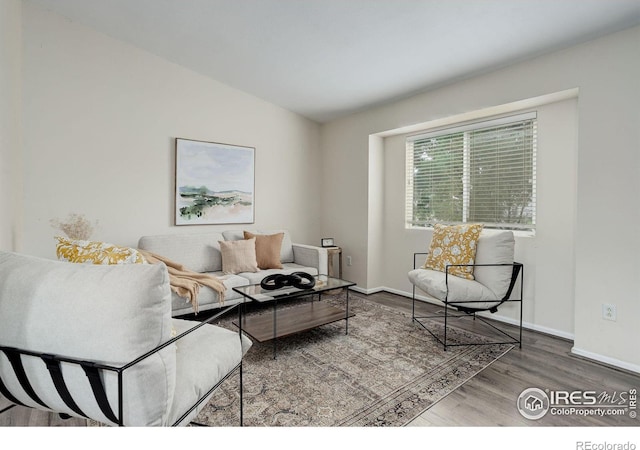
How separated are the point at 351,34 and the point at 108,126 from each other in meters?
2.53

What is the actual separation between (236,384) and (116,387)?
118cm

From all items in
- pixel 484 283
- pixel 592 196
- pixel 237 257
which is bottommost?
pixel 484 283

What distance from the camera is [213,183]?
155 inches

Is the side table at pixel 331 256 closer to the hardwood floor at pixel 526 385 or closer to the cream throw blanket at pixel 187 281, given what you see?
the cream throw blanket at pixel 187 281

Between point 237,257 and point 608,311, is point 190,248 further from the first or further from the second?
point 608,311

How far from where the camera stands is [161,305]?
40.9 inches

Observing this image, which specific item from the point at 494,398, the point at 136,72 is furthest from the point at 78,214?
the point at 494,398

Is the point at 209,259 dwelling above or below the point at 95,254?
below

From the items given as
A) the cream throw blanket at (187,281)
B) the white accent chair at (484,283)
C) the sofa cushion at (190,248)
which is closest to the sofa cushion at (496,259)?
the white accent chair at (484,283)

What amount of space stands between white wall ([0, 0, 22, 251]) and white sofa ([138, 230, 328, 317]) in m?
1.01

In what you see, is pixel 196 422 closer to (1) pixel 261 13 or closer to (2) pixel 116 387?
(2) pixel 116 387

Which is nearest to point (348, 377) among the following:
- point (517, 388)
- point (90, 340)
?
point (517, 388)

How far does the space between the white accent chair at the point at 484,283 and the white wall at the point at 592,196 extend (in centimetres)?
37

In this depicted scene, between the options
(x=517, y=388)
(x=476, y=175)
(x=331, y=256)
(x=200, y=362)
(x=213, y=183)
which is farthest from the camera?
(x=331, y=256)
